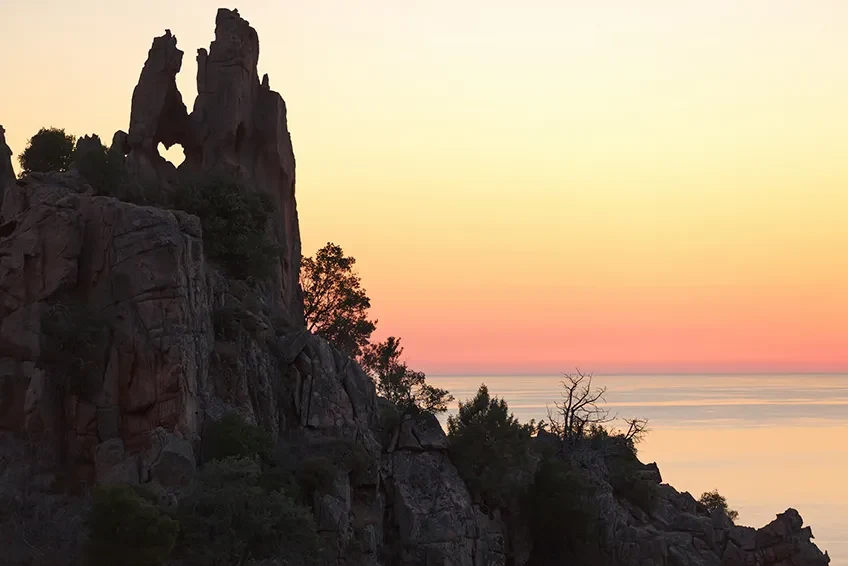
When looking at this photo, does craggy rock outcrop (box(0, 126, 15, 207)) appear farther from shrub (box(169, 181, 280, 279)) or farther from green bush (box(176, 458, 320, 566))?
green bush (box(176, 458, 320, 566))

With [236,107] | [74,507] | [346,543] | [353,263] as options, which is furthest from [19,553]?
[353,263]

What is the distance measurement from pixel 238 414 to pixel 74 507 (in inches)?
353

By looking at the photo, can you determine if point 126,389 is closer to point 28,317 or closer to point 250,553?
point 28,317

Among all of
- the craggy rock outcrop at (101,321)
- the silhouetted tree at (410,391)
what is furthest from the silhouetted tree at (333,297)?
the craggy rock outcrop at (101,321)

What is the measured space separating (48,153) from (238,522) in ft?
110

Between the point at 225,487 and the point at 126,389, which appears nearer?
the point at 225,487

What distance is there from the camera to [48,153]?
247ft

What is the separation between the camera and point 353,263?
102 m

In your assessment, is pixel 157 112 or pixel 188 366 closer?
pixel 188 366

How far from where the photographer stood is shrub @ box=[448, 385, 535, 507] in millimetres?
74250

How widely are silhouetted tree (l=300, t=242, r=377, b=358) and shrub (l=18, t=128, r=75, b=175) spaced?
28447mm

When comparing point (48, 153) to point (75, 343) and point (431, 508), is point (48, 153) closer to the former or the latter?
point (75, 343)

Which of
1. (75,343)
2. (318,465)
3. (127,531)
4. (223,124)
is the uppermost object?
(223,124)

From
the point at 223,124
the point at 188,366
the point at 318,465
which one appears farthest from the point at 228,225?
the point at 318,465
